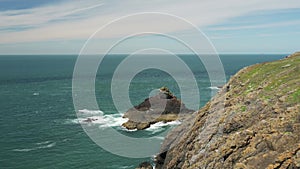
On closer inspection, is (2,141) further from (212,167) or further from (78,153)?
(212,167)

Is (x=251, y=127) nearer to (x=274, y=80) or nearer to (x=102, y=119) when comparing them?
(x=274, y=80)

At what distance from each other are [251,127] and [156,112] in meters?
53.3

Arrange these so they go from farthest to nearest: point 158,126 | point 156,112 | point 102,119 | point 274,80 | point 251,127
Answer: point 156,112 → point 102,119 → point 158,126 → point 274,80 → point 251,127

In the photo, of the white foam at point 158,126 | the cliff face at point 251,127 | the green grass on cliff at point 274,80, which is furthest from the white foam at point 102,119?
the green grass on cliff at point 274,80

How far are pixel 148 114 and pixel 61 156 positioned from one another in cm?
2607

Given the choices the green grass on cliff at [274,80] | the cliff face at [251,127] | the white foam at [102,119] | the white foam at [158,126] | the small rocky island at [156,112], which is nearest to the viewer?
the cliff face at [251,127]

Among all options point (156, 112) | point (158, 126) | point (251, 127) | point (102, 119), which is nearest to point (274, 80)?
point (251, 127)

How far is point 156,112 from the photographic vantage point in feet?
233

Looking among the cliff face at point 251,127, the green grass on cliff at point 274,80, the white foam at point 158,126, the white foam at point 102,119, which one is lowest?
the white foam at point 158,126

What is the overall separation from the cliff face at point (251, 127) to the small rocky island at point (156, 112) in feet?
124

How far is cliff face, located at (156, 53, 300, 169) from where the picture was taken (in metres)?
15.3

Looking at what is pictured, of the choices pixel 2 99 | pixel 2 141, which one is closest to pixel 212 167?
pixel 2 141

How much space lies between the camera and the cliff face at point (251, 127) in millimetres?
15273

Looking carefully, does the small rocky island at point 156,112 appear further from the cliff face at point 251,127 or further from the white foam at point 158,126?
the cliff face at point 251,127
